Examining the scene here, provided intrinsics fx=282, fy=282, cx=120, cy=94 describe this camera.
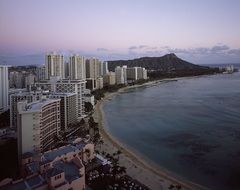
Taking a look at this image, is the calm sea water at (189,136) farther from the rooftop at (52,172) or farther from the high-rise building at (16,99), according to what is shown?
the rooftop at (52,172)

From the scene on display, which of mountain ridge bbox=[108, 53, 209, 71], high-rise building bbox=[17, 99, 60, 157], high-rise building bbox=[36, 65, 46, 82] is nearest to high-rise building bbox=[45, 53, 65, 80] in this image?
high-rise building bbox=[36, 65, 46, 82]

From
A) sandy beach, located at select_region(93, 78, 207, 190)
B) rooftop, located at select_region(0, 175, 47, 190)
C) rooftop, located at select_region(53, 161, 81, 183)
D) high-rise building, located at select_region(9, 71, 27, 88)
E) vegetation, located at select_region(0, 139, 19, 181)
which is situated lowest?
sandy beach, located at select_region(93, 78, 207, 190)

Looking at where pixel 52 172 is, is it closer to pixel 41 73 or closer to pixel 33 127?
pixel 33 127

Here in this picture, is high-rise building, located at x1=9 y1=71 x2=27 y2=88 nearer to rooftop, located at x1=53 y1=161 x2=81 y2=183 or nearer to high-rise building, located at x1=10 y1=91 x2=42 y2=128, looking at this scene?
high-rise building, located at x1=10 y1=91 x2=42 y2=128

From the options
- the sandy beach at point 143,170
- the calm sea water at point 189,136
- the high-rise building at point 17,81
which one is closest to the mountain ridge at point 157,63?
the high-rise building at point 17,81

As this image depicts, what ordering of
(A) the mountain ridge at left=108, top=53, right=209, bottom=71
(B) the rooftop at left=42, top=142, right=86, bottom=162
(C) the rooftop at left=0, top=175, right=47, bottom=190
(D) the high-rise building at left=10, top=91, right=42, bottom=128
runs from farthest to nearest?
(A) the mountain ridge at left=108, top=53, right=209, bottom=71 < (D) the high-rise building at left=10, top=91, right=42, bottom=128 < (B) the rooftop at left=42, top=142, right=86, bottom=162 < (C) the rooftop at left=0, top=175, right=47, bottom=190

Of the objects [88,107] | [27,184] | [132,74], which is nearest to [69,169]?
[27,184]

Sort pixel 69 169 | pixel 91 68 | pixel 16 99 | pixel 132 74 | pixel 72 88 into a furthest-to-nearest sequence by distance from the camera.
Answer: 1. pixel 132 74
2. pixel 91 68
3. pixel 72 88
4. pixel 16 99
5. pixel 69 169

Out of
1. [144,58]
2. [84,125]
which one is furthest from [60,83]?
[144,58]
